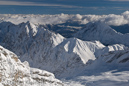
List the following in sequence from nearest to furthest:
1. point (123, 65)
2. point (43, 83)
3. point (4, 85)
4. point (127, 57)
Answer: point (4, 85) → point (43, 83) → point (123, 65) → point (127, 57)

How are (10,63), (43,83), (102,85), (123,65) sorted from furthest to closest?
1. (123,65)
2. (102,85)
3. (43,83)
4. (10,63)

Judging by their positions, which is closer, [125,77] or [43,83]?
[43,83]

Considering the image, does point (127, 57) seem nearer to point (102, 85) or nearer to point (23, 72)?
point (102, 85)

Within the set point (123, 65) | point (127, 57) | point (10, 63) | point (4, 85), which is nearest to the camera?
point (4, 85)

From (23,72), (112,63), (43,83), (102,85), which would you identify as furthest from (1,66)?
(112,63)

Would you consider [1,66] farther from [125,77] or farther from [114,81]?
[125,77]

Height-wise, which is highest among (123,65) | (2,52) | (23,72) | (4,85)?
(123,65)

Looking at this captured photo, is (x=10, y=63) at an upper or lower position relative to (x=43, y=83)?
upper

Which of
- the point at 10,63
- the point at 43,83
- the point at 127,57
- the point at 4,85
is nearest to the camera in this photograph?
the point at 4,85

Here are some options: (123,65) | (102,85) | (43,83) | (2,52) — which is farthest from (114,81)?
(2,52)
